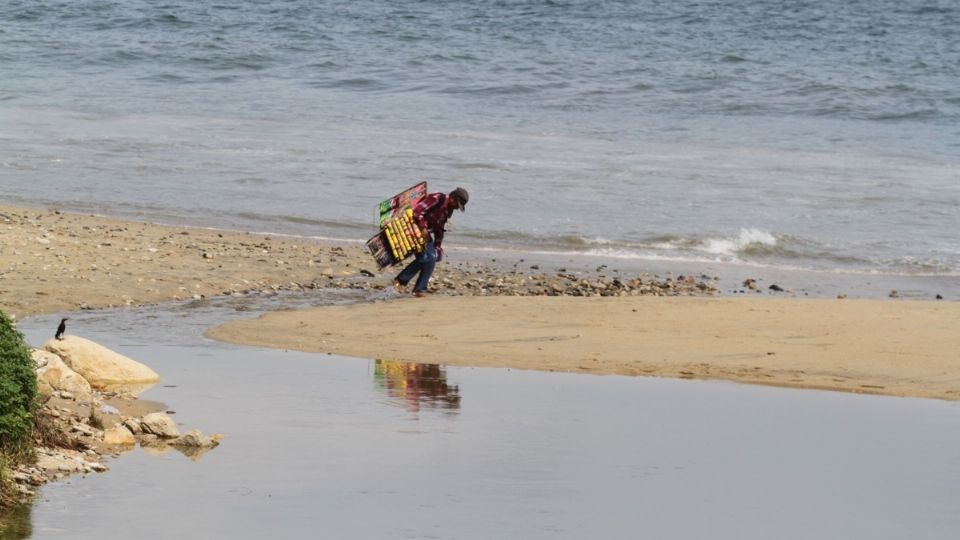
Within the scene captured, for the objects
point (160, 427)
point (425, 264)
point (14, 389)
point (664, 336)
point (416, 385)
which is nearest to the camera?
point (14, 389)

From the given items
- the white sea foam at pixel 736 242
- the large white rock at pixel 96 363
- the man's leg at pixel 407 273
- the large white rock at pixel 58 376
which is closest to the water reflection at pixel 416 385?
the large white rock at pixel 96 363

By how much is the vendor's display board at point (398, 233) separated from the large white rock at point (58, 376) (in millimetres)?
6405

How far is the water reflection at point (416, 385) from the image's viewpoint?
11.6 meters

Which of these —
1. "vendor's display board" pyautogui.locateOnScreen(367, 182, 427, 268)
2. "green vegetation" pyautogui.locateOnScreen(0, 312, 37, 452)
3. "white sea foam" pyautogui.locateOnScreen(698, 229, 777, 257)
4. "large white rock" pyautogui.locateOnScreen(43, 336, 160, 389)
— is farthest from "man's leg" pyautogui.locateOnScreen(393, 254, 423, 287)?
"green vegetation" pyautogui.locateOnScreen(0, 312, 37, 452)

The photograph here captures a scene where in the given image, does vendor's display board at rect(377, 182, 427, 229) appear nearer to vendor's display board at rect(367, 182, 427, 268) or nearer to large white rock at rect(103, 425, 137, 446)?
vendor's display board at rect(367, 182, 427, 268)

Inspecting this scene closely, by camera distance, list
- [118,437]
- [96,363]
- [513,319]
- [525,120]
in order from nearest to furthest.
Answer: [118,437] < [96,363] < [513,319] < [525,120]

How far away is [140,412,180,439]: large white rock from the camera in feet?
33.3

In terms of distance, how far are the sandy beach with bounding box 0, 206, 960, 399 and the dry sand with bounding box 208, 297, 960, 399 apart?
0.06 feet

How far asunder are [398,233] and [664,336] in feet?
12.4

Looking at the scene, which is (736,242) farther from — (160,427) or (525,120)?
(525,120)

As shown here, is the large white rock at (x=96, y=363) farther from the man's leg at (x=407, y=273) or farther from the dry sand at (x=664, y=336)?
the man's leg at (x=407, y=273)

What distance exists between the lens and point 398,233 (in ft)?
56.3

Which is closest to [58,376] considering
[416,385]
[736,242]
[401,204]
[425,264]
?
[416,385]

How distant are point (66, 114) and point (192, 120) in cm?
261
